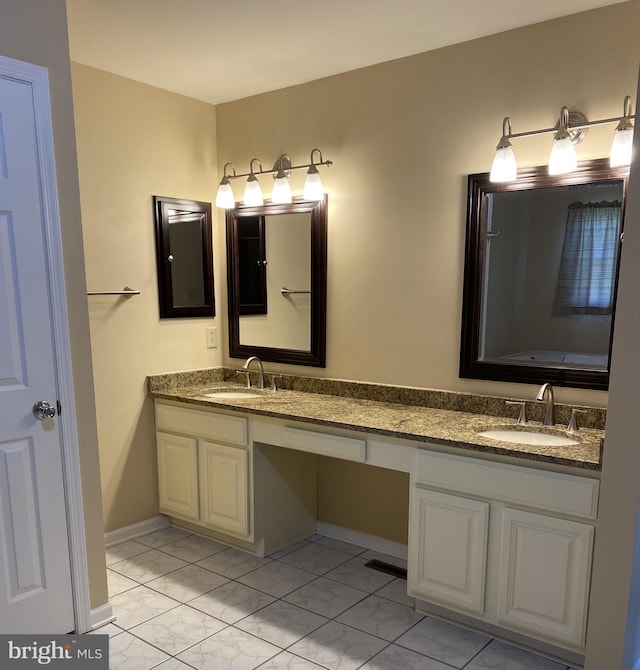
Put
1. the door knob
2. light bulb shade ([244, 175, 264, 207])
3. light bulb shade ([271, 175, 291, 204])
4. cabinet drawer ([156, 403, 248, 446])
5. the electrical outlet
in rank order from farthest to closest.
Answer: the electrical outlet → light bulb shade ([244, 175, 264, 207]) → light bulb shade ([271, 175, 291, 204]) → cabinet drawer ([156, 403, 248, 446]) → the door knob

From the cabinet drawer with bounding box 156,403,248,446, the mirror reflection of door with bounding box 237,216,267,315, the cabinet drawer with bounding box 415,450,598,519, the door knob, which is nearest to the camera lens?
the cabinet drawer with bounding box 415,450,598,519

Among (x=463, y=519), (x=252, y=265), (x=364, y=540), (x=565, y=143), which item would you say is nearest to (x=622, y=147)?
(x=565, y=143)

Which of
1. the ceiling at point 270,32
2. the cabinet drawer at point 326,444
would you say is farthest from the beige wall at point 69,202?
the cabinet drawer at point 326,444

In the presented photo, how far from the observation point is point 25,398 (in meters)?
1.96

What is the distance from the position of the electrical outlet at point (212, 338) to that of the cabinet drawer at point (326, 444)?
40.9 inches

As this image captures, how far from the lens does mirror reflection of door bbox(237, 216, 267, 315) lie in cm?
323

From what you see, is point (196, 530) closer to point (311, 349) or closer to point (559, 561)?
point (311, 349)

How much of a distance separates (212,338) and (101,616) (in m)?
1.66

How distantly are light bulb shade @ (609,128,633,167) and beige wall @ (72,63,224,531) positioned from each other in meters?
2.23

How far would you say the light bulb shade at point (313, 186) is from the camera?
2846mm

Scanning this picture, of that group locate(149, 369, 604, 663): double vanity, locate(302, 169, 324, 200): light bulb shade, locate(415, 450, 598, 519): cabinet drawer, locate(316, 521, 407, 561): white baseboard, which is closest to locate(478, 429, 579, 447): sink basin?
locate(149, 369, 604, 663): double vanity

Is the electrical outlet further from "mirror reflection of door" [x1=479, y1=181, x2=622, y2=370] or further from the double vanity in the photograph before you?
"mirror reflection of door" [x1=479, y1=181, x2=622, y2=370]

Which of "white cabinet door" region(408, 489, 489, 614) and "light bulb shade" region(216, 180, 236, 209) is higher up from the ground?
"light bulb shade" region(216, 180, 236, 209)

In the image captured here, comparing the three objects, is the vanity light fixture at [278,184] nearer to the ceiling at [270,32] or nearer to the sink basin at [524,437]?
Answer: the ceiling at [270,32]
